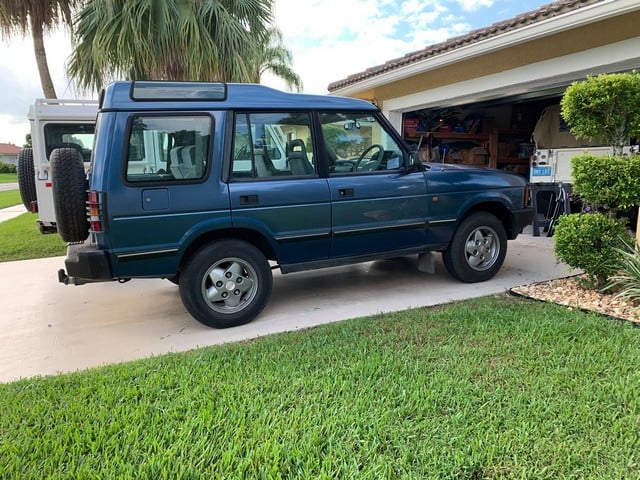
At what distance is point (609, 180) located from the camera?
4.25 m

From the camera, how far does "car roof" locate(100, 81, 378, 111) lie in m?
3.58

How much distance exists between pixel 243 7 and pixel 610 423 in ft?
30.0

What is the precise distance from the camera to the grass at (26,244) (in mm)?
7344

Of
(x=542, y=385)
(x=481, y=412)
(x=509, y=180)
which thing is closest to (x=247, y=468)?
(x=481, y=412)

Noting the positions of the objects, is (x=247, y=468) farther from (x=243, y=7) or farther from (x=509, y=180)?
(x=243, y=7)

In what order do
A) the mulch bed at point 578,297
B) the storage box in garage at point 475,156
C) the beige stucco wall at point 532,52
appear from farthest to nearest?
the storage box in garage at point 475,156 → the beige stucco wall at point 532,52 → the mulch bed at point 578,297

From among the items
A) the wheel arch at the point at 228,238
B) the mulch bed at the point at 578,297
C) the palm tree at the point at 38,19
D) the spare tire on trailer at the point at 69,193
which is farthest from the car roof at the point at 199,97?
the palm tree at the point at 38,19

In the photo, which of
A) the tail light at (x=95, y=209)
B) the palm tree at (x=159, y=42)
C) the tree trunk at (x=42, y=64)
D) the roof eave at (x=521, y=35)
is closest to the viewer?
the tail light at (x=95, y=209)

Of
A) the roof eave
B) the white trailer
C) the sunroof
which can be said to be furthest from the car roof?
the white trailer

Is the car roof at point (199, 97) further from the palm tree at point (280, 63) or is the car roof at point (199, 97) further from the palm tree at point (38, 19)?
the palm tree at point (280, 63)

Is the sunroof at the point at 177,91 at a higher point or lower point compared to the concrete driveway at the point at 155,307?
higher

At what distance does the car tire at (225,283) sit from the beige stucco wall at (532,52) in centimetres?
573

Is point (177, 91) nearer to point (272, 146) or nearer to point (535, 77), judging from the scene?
point (272, 146)

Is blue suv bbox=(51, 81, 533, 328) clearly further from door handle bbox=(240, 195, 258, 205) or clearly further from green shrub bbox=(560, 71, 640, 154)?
green shrub bbox=(560, 71, 640, 154)
